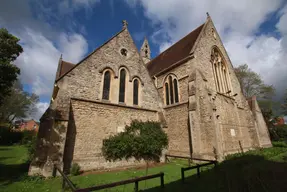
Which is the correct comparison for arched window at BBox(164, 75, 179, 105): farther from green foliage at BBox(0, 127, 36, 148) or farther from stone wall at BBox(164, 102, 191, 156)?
green foliage at BBox(0, 127, 36, 148)

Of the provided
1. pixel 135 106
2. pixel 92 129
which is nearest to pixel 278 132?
pixel 135 106

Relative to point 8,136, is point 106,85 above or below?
above

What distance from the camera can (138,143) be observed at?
1045cm

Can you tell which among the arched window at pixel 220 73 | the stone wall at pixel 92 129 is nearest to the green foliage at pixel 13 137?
the stone wall at pixel 92 129

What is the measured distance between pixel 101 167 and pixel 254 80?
3263cm

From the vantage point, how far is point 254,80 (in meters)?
28.3

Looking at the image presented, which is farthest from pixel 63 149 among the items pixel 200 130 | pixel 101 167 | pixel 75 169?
pixel 200 130

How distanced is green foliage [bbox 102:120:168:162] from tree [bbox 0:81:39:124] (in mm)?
27495

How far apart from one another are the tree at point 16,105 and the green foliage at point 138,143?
90.2 ft

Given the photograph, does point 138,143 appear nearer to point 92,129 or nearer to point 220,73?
point 92,129

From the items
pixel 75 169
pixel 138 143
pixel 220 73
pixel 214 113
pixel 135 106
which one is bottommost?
pixel 75 169

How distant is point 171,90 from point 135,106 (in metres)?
5.31

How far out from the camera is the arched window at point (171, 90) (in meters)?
14.9

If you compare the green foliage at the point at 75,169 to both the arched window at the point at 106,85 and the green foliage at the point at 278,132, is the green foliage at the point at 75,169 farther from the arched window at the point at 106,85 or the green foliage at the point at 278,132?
the green foliage at the point at 278,132
